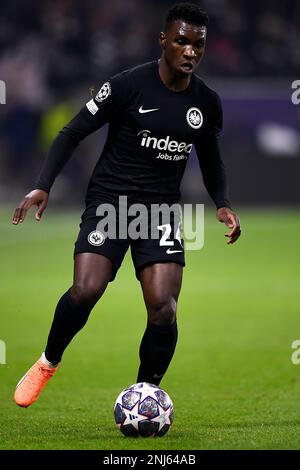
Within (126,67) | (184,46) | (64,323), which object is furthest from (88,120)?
(126,67)

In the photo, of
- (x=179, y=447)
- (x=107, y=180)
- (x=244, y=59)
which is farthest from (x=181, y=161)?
(x=244, y=59)

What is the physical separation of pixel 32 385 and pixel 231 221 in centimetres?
159

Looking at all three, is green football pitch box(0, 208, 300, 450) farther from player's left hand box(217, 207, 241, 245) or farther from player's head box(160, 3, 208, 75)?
player's head box(160, 3, 208, 75)

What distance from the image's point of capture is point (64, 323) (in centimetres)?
687

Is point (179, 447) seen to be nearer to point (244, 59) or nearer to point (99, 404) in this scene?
point (99, 404)

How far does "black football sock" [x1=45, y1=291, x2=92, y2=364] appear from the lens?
6789mm

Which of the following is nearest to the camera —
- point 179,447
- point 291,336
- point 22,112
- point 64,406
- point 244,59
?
point 179,447

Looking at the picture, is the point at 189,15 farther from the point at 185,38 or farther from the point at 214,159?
the point at 214,159

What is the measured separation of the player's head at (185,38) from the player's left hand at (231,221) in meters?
0.94

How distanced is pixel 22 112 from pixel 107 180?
19826mm

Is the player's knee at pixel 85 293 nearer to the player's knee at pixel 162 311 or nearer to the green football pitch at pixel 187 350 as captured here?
the player's knee at pixel 162 311

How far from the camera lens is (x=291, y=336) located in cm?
1120

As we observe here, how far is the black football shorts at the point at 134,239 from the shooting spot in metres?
6.84

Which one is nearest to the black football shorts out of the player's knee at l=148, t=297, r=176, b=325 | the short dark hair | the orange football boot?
the player's knee at l=148, t=297, r=176, b=325
